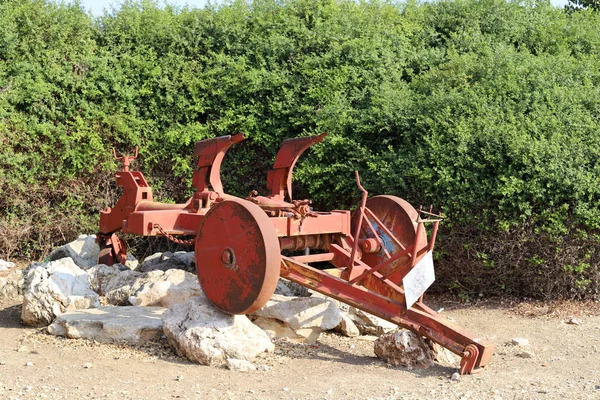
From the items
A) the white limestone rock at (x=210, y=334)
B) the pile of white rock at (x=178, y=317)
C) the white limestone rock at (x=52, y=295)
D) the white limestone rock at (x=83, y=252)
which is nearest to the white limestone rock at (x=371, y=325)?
the pile of white rock at (x=178, y=317)

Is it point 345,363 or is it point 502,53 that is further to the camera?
point 502,53

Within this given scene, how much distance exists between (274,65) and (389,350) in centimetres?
584

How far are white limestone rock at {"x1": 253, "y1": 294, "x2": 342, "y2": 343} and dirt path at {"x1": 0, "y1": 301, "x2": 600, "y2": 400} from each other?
0.16 m

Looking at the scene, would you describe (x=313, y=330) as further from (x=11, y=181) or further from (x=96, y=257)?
(x=11, y=181)

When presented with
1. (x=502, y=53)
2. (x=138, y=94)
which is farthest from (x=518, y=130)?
(x=138, y=94)

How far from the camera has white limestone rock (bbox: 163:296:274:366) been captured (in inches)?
231

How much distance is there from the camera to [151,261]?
28.6 ft

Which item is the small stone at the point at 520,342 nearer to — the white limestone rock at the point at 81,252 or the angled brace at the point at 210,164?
the angled brace at the point at 210,164

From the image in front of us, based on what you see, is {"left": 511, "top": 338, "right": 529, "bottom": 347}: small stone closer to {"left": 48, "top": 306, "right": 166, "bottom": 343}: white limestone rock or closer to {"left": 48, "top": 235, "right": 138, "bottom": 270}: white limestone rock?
{"left": 48, "top": 306, "right": 166, "bottom": 343}: white limestone rock

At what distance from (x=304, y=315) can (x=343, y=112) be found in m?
3.74

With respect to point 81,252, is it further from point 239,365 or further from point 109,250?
point 239,365

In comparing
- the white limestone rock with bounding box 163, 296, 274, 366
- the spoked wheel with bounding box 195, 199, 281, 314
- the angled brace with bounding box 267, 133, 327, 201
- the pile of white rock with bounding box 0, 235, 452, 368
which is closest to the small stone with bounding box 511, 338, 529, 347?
the pile of white rock with bounding box 0, 235, 452, 368

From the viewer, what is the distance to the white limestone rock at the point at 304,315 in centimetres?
660

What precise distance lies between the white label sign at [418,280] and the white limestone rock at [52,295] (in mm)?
3141
